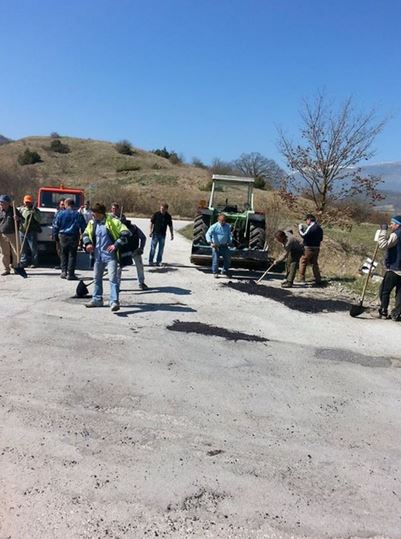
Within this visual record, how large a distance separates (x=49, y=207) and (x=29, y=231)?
2.66 m

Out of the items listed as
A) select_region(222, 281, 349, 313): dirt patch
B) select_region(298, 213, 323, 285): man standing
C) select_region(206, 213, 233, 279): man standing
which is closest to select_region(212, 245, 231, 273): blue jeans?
select_region(206, 213, 233, 279): man standing

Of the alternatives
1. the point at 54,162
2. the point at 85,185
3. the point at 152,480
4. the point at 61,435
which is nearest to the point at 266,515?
the point at 152,480

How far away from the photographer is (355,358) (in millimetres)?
→ 6504

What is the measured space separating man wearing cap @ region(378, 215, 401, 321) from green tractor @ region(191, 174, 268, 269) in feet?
13.2

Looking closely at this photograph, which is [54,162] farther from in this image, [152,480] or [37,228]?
[152,480]

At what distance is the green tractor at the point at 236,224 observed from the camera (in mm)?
12672

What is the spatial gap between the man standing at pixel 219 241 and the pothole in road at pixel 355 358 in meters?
5.46

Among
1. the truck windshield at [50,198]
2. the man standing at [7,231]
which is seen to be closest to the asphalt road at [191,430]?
the man standing at [7,231]

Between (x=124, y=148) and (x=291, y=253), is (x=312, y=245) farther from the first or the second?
(x=124, y=148)

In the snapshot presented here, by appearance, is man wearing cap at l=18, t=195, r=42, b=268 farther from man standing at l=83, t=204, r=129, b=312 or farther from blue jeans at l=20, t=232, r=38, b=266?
man standing at l=83, t=204, r=129, b=312

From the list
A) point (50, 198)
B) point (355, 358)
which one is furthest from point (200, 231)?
point (355, 358)

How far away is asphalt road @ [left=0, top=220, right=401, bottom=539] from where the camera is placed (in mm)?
3117

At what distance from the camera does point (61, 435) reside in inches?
156

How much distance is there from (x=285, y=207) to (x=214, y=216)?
7.76 m
